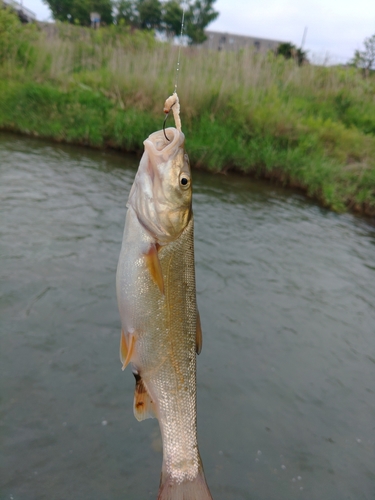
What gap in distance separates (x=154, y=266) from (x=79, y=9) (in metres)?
49.3

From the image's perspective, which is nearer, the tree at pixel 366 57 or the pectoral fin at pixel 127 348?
the pectoral fin at pixel 127 348

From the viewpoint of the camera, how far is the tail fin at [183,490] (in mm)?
1920

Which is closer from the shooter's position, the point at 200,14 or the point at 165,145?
the point at 165,145

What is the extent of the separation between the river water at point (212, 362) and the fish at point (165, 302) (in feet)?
5.00

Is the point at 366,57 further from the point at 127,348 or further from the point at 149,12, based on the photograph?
the point at 149,12

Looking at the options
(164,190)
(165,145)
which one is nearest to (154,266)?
→ (164,190)

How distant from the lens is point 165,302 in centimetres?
205

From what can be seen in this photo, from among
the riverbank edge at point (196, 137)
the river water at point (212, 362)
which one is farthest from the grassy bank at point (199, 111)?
the river water at point (212, 362)

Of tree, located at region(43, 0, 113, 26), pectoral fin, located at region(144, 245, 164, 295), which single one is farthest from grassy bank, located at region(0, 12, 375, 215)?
tree, located at region(43, 0, 113, 26)

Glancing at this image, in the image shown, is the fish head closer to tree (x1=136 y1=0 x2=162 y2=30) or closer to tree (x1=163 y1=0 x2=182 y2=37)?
tree (x1=163 y1=0 x2=182 y2=37)

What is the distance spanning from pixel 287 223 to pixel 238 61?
7.70 metres

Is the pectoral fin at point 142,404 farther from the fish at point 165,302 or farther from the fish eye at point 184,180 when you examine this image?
the fish eye at point 184,180

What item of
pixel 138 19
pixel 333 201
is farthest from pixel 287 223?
pixel 138 19

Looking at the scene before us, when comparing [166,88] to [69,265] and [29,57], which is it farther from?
[69,265]
